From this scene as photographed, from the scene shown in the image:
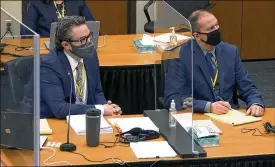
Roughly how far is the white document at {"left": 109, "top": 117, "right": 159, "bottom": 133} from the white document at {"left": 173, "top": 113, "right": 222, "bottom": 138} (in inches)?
6.8

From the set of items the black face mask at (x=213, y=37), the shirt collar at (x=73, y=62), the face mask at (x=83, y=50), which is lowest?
the shirt collar at (x=73, y=62)

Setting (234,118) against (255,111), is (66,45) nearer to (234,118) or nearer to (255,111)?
(234,118)

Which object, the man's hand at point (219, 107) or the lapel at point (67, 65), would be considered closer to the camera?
the man's hand at point (219, 107)

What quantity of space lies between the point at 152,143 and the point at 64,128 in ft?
1.90

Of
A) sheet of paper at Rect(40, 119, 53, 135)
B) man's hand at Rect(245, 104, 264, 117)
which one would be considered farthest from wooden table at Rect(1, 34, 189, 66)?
sheet of paper at Rect(40, 119, 53, 135)

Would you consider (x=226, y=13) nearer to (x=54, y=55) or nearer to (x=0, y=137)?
(x=54, y=55)

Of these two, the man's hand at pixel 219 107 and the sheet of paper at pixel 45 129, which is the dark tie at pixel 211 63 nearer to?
the man's hand at pixel 219 107

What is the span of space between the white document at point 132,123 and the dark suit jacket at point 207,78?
→ 179mm

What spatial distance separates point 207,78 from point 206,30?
1.08 feet

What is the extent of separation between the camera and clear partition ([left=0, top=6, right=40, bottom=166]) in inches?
102

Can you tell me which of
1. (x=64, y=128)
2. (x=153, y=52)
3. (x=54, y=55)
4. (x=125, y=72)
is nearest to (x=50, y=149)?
(x=64, y=128)

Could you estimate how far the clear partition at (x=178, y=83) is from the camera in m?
3.25

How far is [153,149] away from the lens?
125 inches

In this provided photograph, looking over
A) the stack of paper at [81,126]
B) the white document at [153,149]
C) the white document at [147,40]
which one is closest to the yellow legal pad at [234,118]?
the white document at [153,149]
